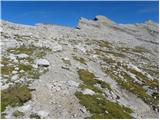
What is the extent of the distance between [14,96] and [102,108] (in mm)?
7672

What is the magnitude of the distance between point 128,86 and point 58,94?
12.3 metres

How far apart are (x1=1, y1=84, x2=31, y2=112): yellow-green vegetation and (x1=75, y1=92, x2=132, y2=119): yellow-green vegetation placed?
15.8 ft

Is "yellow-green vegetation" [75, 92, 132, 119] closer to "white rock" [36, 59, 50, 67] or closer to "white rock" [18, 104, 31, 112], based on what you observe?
"white rock" [18, 104, 31, 112]

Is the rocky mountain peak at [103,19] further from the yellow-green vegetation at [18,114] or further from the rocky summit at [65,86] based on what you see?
the yellow-green vegetation at [18,114]

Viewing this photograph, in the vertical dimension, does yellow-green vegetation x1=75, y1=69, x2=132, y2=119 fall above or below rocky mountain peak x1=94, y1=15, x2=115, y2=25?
below

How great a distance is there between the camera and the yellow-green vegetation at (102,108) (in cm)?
2627

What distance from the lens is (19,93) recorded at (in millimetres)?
27094

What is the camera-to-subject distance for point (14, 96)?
26.6m

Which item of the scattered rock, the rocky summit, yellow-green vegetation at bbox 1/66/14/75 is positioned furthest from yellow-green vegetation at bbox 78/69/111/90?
yellow-green vegetation at bbox 1/66/14/75

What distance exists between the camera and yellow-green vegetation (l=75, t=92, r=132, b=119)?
2627cm

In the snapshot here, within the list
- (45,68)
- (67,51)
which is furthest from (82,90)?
(67,51)

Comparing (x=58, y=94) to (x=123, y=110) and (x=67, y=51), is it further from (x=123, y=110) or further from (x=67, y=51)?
(x=67, y=51)

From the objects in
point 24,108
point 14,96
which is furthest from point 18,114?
point 14,96

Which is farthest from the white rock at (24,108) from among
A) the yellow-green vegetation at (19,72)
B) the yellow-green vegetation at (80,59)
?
the yellow-green vegetation at (80,59)
